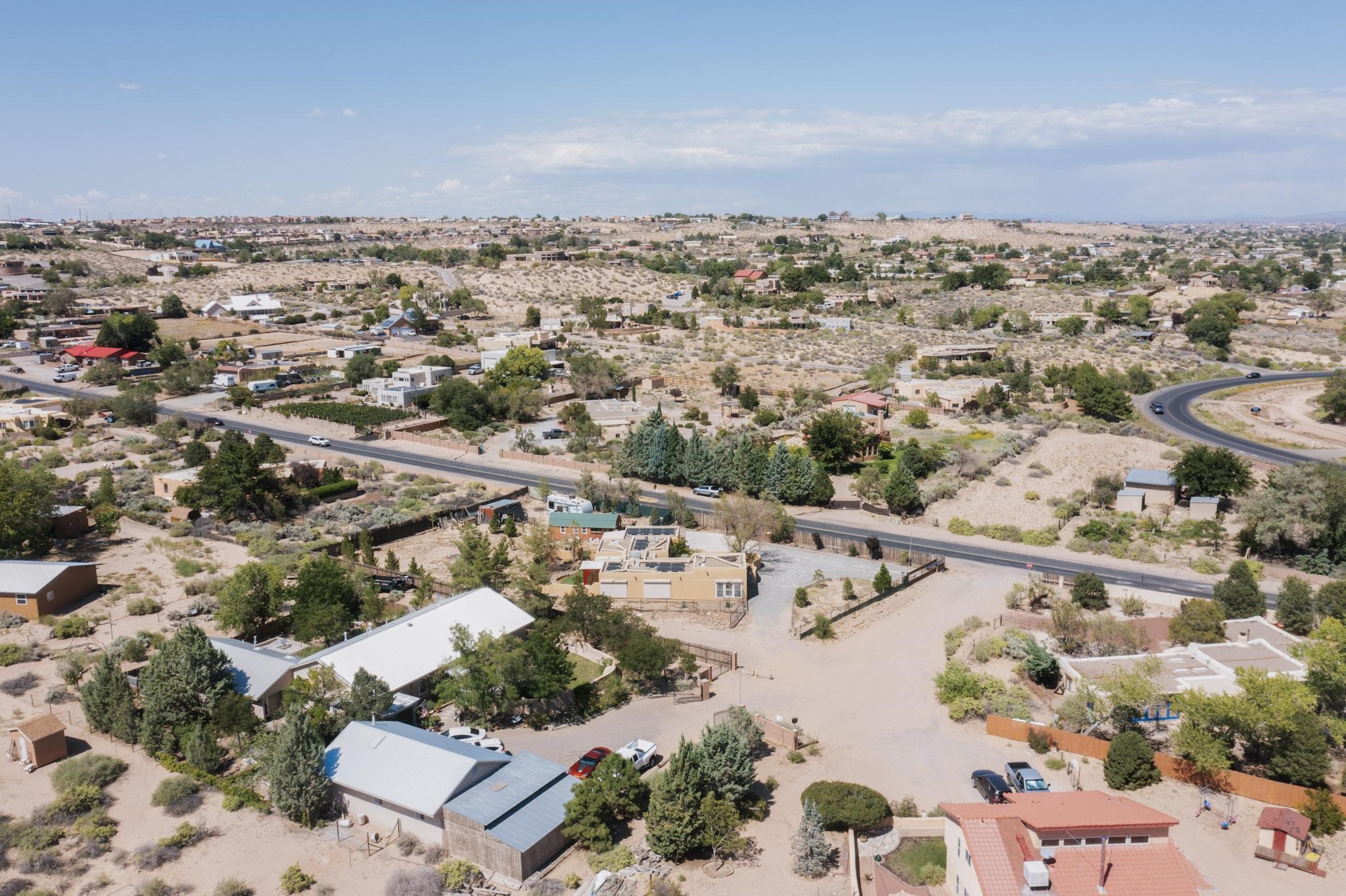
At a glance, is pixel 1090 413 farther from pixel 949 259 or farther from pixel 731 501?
pixel 949 259

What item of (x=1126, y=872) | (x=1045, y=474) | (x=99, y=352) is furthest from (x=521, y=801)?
(x=99, y=352)

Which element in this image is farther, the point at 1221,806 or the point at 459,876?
the point at 1221,806

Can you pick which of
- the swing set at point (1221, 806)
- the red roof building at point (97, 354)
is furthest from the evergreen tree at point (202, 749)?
the red roof building at point (97, 354)

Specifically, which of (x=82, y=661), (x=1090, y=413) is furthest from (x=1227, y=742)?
(x=1090, y=413)

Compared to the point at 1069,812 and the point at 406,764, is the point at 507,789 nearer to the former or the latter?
the point at 406,764

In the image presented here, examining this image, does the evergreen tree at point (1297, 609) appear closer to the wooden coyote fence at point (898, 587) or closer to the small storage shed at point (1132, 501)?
the wooden coyote fence at point (898, 587)

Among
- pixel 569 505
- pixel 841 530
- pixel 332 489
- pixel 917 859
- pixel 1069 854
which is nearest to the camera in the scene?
pixel 1069 854
